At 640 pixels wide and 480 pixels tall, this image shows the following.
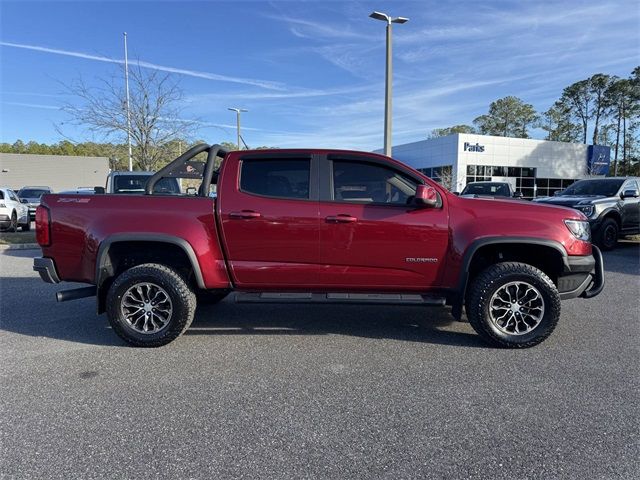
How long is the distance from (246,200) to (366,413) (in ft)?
7.65

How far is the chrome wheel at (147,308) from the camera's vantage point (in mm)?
4305

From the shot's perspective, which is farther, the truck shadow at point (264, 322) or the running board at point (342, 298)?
the truck shadow at point (264, 322)

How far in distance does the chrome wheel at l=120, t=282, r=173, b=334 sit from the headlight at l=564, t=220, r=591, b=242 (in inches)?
159

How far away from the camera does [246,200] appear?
14.3 feet

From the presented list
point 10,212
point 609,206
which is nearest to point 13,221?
point 10,212

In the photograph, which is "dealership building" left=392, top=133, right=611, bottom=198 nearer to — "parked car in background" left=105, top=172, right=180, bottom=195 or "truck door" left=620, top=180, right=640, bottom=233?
"truck door" left=620, top=180, right=640, bottom=233

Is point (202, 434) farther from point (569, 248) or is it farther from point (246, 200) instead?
point (569, 248)

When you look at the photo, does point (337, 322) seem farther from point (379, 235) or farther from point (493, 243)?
point (493, 243)

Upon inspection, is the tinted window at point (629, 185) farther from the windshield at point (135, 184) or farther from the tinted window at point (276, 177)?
the windshield at point (135, 184)

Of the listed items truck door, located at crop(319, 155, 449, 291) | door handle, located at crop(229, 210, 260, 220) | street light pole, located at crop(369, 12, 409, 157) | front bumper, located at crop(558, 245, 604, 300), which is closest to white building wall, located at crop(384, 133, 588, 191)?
street light pole, located at crop(369, 12, 409, 157)

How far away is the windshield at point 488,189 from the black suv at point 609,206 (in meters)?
4.38

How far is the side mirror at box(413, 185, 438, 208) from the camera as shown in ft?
13.5

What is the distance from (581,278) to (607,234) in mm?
7875

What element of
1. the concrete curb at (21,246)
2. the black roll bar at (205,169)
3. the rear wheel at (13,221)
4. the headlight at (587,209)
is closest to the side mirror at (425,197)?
the black roll bar at (205,169)
